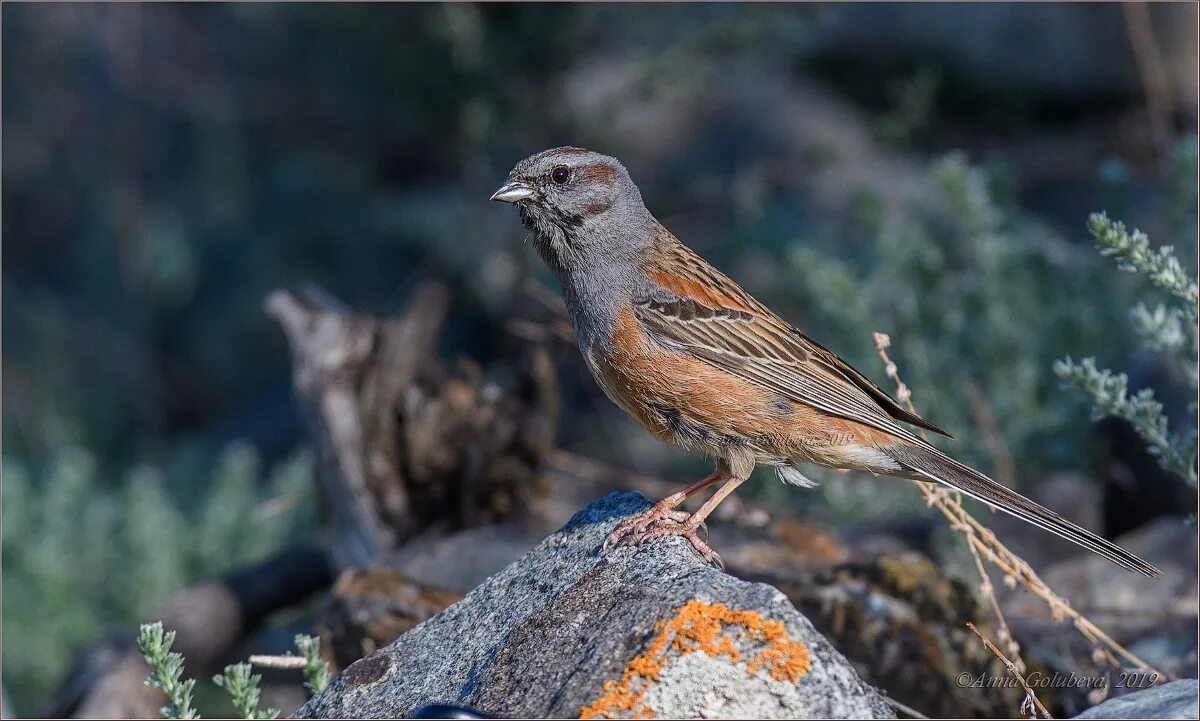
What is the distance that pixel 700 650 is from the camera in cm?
291

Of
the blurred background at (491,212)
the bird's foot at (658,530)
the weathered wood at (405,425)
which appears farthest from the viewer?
the blurred background at (491,212)

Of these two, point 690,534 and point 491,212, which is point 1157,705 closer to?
point 690,534

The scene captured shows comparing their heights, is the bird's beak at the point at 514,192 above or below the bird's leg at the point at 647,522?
above

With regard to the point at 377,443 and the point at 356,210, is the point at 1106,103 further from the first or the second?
the point at 377,443

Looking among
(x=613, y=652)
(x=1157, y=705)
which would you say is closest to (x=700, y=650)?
(x=613, y=652)

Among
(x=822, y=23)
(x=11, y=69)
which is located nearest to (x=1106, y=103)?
(x=822, y=23)

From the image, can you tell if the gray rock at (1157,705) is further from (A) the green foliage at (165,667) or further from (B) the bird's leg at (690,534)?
(A) the green foliage at (165,667)

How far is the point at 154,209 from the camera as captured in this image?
1452 centimetres

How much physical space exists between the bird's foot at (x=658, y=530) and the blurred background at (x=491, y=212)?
287 centimetres

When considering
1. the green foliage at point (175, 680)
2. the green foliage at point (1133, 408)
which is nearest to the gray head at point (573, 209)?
the green foliage at point (1133, 408)

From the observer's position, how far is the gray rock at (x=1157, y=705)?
2809mm

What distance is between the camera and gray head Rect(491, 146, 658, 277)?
A: 15.6ft

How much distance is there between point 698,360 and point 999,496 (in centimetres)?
110

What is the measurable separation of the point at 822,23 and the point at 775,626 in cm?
792
